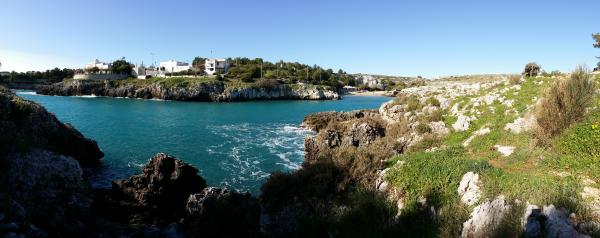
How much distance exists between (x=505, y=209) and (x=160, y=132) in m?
41.2

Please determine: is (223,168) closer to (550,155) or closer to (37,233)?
(37,233)

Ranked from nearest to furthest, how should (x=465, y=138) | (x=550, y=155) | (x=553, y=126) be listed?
(x=550, y=155), (x=553, y=126), (x=465, y=138)

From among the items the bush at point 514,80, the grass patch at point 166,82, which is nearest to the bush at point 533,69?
the bush at point 514,80

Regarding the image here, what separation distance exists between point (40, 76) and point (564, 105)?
18382 centimetres

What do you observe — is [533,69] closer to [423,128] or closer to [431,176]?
[423,128]

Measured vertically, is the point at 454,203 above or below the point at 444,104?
below

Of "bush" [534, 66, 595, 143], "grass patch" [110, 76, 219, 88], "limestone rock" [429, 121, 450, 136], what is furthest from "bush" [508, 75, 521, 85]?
"grass patch" [110, 76, 219, 88]

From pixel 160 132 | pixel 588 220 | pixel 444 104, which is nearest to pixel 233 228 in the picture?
pixel 588 220

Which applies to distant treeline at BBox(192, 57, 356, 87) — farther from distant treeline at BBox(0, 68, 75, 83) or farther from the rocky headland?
the rocky headland

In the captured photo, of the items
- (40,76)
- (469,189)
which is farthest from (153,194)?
(40,76)

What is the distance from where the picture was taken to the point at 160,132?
43.6 meters

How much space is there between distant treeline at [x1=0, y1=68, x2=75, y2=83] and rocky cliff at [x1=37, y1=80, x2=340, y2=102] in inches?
1437

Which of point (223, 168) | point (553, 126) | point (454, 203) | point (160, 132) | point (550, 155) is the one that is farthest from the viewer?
point (160, 132)

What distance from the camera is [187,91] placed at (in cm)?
10631
